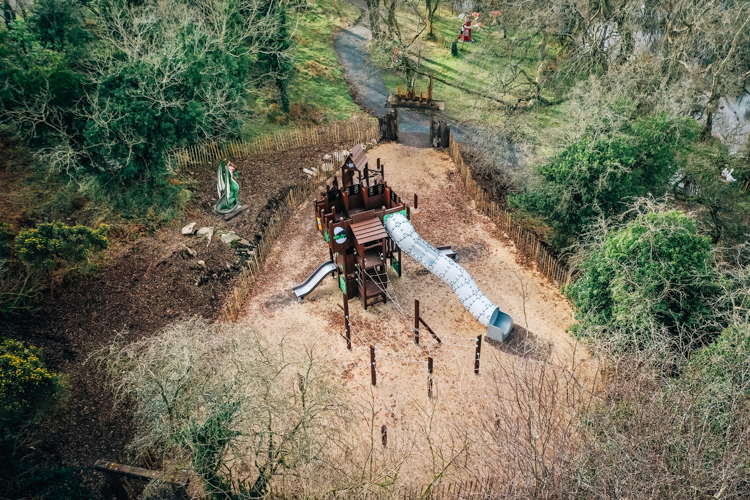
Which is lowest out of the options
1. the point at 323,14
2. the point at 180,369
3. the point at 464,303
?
the point at 464,303

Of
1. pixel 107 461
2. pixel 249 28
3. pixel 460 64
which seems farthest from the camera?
pixel 460 64

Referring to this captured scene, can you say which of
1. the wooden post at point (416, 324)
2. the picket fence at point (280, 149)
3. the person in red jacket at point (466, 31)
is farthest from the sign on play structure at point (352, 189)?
the person in red jacket at point (466, 31)

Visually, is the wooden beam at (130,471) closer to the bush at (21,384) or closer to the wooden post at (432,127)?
the bush at (21,384)

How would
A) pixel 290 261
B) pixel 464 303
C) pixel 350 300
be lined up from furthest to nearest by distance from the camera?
pixel 290 261
pixel 350 300
pixel 464 303

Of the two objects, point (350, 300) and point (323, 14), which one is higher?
point (323, 14)

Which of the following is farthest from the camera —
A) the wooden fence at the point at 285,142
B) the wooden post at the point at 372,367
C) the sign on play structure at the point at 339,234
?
the wooden fence at the point at 285,142

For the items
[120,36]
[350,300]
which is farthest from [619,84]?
[120,36]

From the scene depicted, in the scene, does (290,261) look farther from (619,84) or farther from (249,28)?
(619,84)

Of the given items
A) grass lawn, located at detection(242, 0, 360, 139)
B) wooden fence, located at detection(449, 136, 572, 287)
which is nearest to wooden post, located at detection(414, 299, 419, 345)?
wooden fence, located at detection(449, 136, 572, 287)
